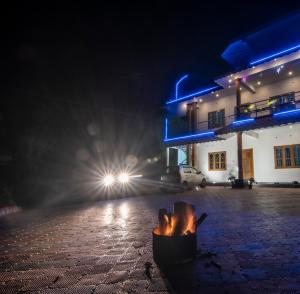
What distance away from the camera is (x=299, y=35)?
60.7ft

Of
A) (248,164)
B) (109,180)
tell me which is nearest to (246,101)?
(248,164)

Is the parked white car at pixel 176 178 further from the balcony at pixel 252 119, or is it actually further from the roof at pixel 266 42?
the roof at pixel 266 42

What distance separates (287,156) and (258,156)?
200 cm

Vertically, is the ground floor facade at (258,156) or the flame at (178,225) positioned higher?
the ground floor facade at (258,156)

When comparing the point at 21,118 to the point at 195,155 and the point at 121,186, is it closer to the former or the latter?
the point at 121,186

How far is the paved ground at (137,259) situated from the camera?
2506 millimetres

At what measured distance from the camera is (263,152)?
17.4m

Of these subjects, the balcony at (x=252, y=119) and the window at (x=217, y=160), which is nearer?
the balcony at (x=252, y=119)

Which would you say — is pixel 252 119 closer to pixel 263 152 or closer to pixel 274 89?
pixel 263 152

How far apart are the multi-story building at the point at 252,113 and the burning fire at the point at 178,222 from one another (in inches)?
533

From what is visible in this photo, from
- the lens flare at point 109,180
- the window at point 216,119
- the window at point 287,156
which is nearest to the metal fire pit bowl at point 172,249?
the lens flare at point 109,180

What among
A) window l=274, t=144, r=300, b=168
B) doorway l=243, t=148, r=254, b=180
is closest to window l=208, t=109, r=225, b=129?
doorway l=243, t=148, r=254, b=180

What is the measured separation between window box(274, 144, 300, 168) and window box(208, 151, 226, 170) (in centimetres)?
412

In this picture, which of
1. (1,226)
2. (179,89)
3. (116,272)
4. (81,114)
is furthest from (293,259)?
(179,89)
